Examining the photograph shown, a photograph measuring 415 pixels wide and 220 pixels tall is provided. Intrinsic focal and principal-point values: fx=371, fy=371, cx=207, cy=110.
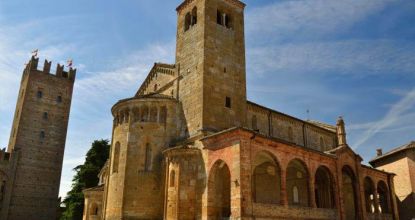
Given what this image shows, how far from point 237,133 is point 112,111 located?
41.7 ft

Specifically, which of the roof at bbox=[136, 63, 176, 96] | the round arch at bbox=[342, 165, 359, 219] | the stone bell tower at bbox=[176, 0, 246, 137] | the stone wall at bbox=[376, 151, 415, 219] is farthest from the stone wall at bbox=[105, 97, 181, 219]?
the stone wall at bbox=[376, 151, 415, 219]

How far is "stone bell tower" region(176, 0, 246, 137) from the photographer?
26672mm

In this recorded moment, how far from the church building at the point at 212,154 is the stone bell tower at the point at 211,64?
0.08 metres

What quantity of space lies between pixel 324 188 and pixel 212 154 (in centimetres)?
973

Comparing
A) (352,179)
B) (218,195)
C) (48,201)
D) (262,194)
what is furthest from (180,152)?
(48,201)

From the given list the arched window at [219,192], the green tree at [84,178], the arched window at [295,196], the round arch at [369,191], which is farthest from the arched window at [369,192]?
the green tree at [84,178]

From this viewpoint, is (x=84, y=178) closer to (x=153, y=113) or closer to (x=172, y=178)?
(x=153, y=113)

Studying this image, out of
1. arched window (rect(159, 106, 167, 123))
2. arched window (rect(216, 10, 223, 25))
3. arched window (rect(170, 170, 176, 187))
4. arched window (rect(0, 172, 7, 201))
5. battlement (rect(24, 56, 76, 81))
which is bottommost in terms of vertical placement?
arched window (rect(170, 170, 176, 187))

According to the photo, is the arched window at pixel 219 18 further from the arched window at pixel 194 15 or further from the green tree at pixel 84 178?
the green tree at pixel 84 178

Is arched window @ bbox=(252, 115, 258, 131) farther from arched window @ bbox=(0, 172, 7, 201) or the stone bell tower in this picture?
arched window @ bbox=(0, 172, 7, 201)

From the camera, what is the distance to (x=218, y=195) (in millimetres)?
23828

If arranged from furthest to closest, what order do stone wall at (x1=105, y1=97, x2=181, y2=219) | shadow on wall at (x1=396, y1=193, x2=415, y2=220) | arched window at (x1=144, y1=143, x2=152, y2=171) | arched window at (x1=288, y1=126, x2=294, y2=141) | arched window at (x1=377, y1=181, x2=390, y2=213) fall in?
shadow on wall at (x1=396, y1=193, x2=415, y2=220) → arched window at (x1=288, y1=126, x2=294, y2=141) → arched window at (x1=377, y1=181, x2=390, y2=213) → arched window at (x1=144, y1=143, x2=152, y2=171) → stone wall at (x1=105, y1=97, x2=181, y2=219)

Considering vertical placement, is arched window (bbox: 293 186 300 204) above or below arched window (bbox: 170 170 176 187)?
below

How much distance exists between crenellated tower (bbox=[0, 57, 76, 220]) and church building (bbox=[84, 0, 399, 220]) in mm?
20199
